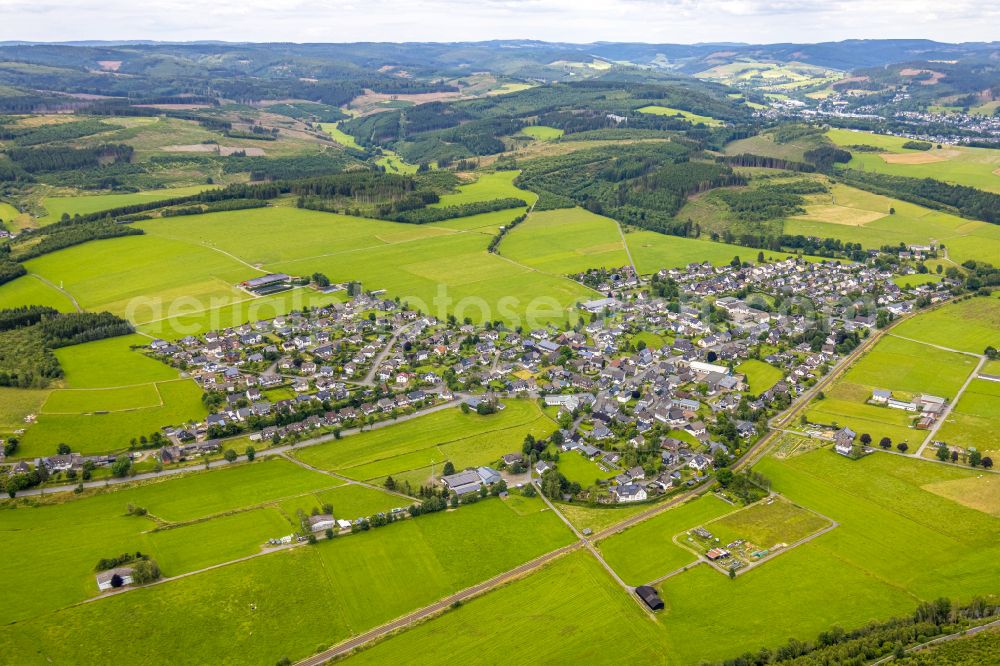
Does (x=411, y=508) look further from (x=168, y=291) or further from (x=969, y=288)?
(x=969, y=288)

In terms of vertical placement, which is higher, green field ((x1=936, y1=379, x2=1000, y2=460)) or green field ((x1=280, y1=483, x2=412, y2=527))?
green field ((x1=936, y1=379, x2=1000, y2=460))

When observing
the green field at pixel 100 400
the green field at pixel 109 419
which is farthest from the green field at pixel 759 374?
the green field at pixel 100 400

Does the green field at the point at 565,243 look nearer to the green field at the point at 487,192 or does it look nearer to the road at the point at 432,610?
the green field at the point at 487,192

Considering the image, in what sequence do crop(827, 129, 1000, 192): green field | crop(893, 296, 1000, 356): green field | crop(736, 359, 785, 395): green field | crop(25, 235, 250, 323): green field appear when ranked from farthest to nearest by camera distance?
crop(827, 129, 1000, 192): green field → crop(25, 235, 250, 323): green field → crop(893, 296, 1000, 356): green field → crop(736, 359, 785, 395): green field

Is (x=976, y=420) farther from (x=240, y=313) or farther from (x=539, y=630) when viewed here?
(x=240, y=313)

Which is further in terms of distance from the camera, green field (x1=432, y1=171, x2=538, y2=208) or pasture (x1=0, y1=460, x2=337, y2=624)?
green field (x1=432, y1=171, x2=538, y2=208)

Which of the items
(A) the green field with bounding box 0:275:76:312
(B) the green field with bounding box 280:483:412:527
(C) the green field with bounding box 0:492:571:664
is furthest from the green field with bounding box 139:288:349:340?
(C) the green field with bounding box 0:492:571:664

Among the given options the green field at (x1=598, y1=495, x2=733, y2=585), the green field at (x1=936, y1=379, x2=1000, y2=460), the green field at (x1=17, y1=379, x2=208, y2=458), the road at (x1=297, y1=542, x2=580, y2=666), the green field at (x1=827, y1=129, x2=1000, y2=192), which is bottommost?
the road at (x1=297, y1=542, x2=580, y2=666)

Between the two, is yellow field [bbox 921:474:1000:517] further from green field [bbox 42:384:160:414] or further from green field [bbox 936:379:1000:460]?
green field [bbox 42:384:160:414]
